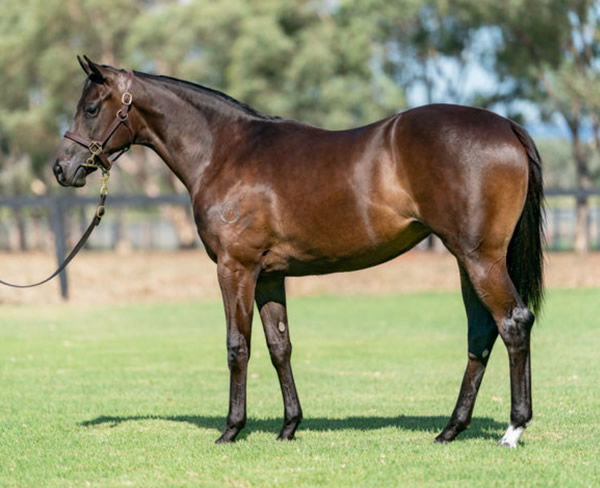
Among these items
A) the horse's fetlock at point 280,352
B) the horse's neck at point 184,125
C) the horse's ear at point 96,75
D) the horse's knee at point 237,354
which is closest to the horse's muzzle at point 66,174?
the horse's neck at point 184,125

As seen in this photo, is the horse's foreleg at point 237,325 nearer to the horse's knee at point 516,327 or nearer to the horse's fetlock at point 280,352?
the horse's fetlock at point 280,352

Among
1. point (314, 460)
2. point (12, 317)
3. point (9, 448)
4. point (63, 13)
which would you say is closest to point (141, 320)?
point (12, 317)

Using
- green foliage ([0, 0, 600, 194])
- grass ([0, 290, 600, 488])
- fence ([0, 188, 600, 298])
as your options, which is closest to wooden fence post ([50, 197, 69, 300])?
fence ([0, 188, 600, 298])

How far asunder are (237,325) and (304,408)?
2.04 meters

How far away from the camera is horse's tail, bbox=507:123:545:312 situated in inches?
243

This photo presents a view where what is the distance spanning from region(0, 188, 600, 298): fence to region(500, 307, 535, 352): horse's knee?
92 centimetres

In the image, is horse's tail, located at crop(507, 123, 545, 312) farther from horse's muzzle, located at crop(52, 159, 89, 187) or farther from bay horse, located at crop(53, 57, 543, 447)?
horse's muzzle, located at crop(52, 159, 89, 187)

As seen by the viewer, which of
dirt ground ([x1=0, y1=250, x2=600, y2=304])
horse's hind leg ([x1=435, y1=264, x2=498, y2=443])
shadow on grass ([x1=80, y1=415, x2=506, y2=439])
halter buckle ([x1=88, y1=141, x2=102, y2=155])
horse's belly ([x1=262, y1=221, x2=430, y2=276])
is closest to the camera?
horse's belly ([x1=262, y1=221, x2=430, y2=276])

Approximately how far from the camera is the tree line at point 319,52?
32.0 metres

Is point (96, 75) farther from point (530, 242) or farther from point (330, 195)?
point (530, 242)

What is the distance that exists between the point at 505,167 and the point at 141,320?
12.5 m

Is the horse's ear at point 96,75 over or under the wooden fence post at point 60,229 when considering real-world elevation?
over

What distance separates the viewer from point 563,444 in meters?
6.22

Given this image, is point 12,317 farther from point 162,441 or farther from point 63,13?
point 63,13
